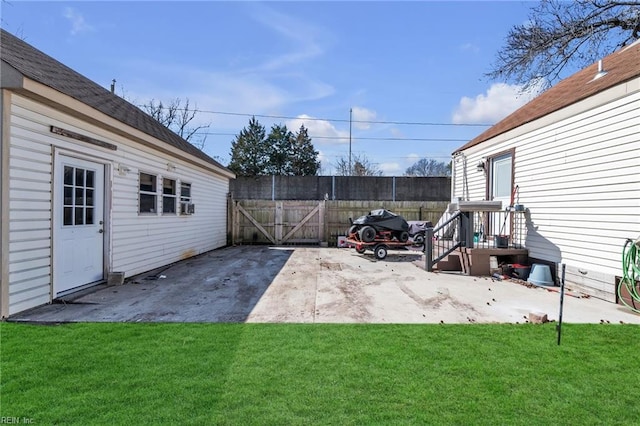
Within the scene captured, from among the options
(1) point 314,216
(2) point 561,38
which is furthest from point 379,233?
(2) point 561,38

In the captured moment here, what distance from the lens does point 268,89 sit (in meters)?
14.0

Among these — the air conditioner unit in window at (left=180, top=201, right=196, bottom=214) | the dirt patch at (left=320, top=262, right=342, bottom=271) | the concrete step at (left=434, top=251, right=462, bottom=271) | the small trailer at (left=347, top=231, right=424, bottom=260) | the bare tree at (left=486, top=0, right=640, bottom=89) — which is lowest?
the dirt patch at (left=320, top=262, right=342, bottom=271)

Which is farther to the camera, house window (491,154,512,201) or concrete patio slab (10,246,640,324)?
house window (491,154,512,201)

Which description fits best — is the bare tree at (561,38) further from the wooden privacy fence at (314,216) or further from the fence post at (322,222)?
the fence post at (322,222)

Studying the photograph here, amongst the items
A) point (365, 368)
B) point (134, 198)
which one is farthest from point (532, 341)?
point (134, 198)

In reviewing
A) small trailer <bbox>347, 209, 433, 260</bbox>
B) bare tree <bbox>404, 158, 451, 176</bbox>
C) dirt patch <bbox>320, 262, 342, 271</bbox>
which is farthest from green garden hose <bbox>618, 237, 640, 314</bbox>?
bare tree <bbox>404, 158, 451, 176</bbox>

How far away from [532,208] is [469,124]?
16.4 meters

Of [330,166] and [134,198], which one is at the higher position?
[330,166]

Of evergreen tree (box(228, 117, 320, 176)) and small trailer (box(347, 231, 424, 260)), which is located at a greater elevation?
evergreen tree (box(228, 117, 320, 176))

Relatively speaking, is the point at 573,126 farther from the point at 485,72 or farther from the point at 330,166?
the point at 330,166

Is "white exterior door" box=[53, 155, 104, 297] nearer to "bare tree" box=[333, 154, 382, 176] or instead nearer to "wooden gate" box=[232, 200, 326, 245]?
"wooden gate" box=[232, 200, 326, 245]

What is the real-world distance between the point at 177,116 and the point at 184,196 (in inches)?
633

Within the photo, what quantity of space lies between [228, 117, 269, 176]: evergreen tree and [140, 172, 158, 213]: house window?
16.0 m

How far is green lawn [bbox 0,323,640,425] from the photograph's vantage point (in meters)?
2.09
